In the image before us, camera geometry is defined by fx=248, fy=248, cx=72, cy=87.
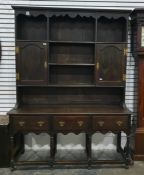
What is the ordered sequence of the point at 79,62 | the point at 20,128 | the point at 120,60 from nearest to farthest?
the point at 20,128, the point at 120,60, the point at 79,62

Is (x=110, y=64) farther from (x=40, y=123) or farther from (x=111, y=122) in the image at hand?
(x=40, y=123)

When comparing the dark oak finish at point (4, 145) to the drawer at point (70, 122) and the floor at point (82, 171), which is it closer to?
the floor at point (82, 171)

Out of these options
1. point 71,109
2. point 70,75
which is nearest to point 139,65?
point 70,75

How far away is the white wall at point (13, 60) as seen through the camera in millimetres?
3773

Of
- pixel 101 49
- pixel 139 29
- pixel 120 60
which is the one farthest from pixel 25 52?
pixel 139 29

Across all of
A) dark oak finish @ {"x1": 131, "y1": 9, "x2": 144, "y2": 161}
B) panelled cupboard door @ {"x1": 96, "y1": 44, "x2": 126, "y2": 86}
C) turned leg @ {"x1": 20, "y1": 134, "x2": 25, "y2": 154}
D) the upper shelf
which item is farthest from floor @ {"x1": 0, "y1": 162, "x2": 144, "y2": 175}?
the upper shelf

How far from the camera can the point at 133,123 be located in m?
3.81

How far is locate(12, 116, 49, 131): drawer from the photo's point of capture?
3.24m

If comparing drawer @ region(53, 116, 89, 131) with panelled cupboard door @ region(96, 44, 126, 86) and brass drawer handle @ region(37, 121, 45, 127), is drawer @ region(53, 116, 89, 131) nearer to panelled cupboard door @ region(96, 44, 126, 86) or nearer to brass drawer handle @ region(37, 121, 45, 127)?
brass drawer handle @ region(37, 121, 45, 127)

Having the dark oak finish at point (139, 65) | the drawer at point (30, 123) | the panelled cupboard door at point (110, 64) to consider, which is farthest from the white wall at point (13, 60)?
the drawer at point (30, 123)

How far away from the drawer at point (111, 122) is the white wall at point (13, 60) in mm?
630

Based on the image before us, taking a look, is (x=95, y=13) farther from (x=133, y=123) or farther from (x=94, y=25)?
(x=133, y=123)

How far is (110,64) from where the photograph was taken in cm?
350

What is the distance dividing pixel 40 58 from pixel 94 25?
925 millimetres
